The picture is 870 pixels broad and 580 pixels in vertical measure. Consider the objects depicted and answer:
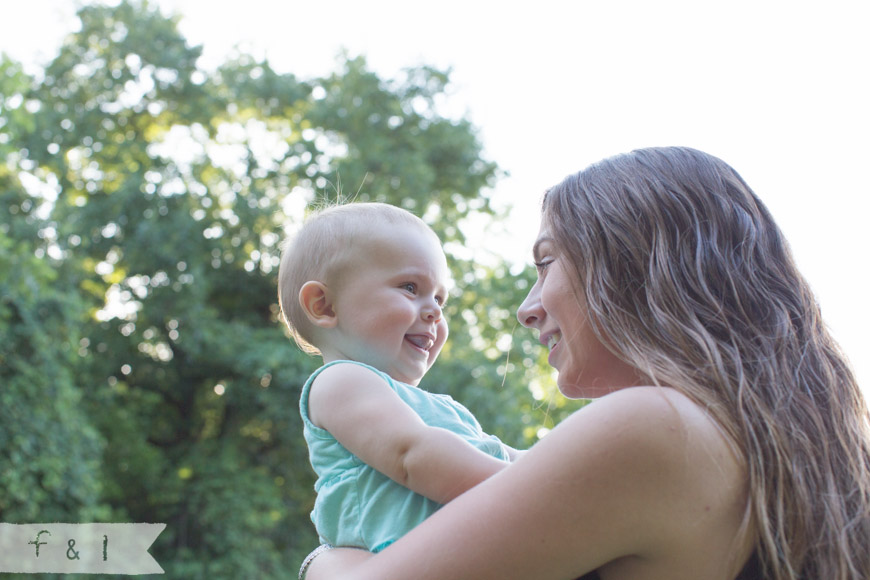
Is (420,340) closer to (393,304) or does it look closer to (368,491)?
(393,304)

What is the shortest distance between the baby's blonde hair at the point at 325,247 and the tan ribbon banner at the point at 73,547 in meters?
5.50

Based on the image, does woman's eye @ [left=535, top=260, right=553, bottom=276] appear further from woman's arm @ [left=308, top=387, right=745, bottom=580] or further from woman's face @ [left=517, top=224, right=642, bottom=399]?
woman's arm @ [left=308, top=387, right=745, bottom=580]

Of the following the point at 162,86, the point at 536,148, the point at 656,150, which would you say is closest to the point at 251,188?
the point at 162,86

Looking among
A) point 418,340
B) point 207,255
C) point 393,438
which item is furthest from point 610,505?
point 207,255

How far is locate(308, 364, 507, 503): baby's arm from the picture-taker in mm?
1337

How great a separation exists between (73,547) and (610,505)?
7.53 metres

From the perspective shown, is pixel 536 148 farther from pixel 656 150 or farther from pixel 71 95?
pixel 656 150

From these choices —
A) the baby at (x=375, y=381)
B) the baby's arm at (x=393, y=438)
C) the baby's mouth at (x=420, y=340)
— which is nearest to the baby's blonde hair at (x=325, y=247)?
the baby at (x=375, y=381)

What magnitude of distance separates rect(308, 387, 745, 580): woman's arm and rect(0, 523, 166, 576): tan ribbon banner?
6.20m

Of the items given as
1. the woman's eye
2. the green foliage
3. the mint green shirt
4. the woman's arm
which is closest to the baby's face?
the mint green shirt

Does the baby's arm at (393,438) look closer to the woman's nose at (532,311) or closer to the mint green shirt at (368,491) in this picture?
the mint green shirt at (368,491)

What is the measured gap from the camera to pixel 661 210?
1.46 m

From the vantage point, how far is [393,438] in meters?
1.38

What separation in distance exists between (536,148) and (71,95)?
685 centimetres
